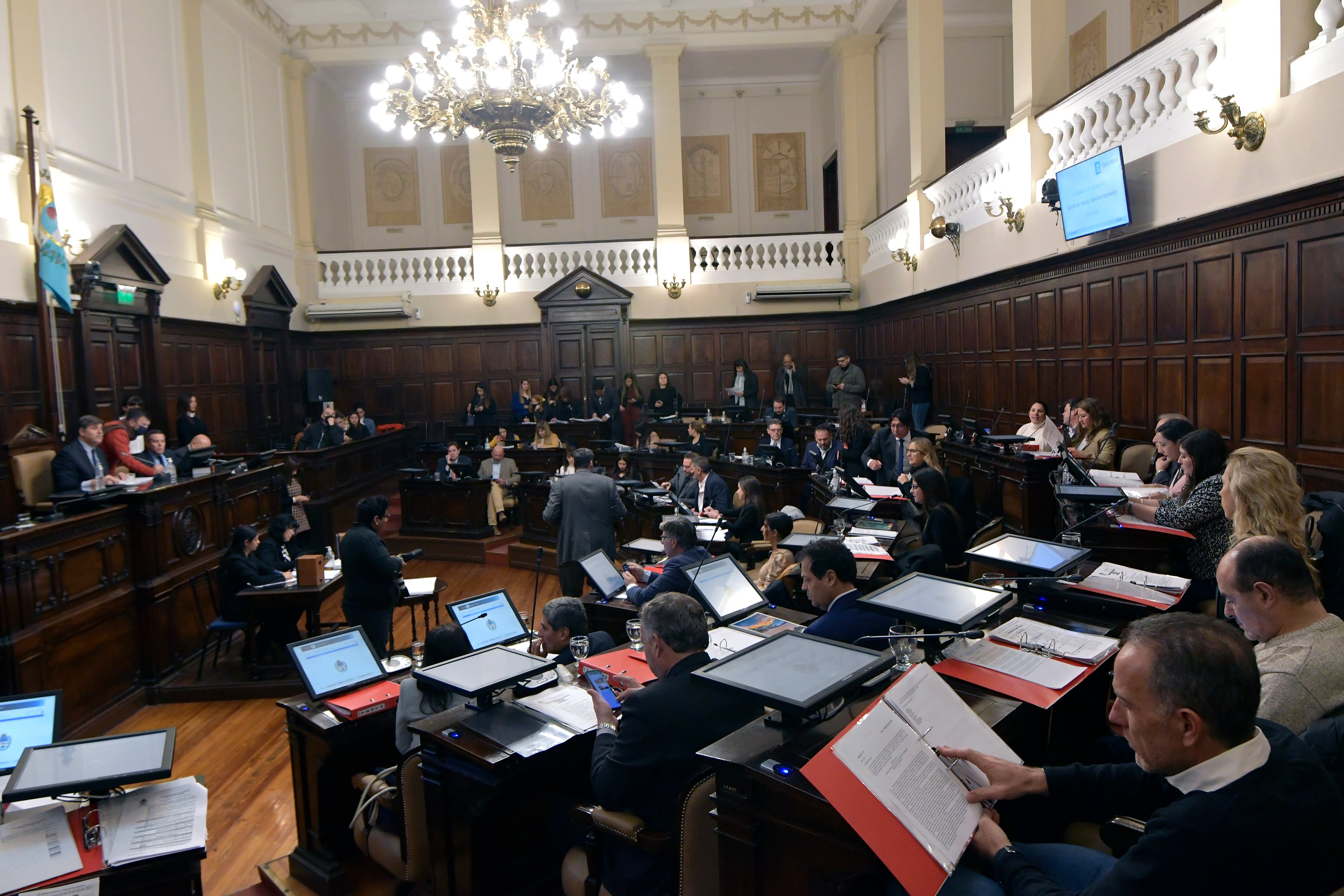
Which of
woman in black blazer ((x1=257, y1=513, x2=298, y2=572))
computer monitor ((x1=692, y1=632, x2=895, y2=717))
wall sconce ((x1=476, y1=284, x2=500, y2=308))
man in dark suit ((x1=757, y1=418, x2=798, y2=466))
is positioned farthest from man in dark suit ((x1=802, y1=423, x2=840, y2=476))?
wall sconce ((x1=476, y1=284, x2=500, y2=308))

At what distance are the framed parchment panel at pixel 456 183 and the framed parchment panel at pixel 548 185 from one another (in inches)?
39.5

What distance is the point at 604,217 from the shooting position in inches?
631

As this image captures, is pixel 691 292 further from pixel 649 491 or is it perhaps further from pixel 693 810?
pixel 693 810

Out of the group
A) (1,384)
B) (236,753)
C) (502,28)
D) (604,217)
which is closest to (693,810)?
(236,753)

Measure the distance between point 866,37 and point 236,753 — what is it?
1285cm

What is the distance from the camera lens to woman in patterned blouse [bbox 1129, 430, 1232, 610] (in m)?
3.61

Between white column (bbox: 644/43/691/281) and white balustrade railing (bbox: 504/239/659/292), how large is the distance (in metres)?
0.29

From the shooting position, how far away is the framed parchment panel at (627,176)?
15.8m

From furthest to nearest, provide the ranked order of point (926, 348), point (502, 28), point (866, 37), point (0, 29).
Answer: point (866, 37) < point (926, 348) < point (0, 29) < point (502, 28)

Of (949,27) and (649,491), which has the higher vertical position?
(949,27)

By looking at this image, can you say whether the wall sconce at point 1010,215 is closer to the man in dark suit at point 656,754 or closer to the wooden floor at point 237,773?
the wooden floor at point 237,773

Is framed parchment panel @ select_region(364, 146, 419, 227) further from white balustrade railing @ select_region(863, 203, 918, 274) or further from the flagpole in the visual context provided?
white balustrade railing @ select_region(863, 203, 918, 274)

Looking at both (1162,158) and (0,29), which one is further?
(0,29)

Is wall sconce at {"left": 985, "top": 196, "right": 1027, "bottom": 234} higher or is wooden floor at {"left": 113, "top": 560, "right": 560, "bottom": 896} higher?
wall sconce at {"left": 985, "top": 196, "right": 1027, "bottom": 234}
